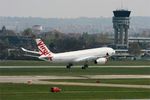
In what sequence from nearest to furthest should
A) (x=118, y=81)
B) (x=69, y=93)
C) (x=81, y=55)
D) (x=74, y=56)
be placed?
(x=69, y=93), (x=118, y=81), (x=74, y=56), (x=81, y=55)

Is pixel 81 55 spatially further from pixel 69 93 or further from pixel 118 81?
pixel 69 93

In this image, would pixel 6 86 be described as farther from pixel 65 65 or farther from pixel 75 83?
pixel 65 65

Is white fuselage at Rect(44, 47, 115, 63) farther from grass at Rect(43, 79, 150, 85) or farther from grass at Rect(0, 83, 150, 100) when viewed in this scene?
grass at Rect(0, 83, 150, 100)

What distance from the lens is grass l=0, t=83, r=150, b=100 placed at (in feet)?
189

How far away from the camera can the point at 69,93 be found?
202 feet

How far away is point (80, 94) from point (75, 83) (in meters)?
13.9

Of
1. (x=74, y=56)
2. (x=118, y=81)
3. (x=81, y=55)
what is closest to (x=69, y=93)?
(x=118, y=81)

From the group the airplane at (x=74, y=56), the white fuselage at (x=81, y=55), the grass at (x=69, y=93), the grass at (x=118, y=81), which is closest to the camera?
the grass at (x=69, y=93)

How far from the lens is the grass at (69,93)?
2272 inches

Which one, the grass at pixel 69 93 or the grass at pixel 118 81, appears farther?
the grass at pixel 118 81

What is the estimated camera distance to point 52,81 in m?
78.1

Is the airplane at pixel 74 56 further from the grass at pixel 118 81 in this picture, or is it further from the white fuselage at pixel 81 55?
the grass at pixel 118 81

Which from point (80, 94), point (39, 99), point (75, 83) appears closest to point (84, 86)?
point (75, 83)

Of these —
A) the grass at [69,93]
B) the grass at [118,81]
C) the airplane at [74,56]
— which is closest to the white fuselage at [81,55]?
the airplane at [74,56]
